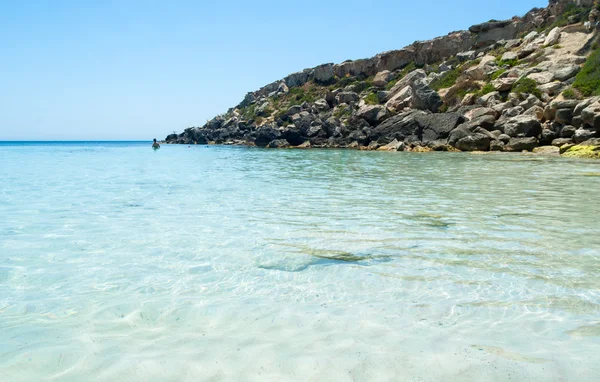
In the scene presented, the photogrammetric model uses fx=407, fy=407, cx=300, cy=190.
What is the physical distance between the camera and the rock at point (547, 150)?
26.0 meters

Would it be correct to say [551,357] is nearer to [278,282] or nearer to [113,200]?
[278,282]

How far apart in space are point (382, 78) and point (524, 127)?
39709 mm

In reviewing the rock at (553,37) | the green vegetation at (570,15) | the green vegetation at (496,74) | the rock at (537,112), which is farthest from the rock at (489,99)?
the green vegetation at (570,15)

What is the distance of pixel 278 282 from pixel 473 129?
108ft

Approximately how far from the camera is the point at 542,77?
38219mm

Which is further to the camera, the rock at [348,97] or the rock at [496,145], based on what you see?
the rock at [348,97]

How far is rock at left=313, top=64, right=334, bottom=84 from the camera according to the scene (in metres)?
80.0

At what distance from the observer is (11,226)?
24.5ft

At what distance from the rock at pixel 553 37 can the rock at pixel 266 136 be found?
33.3m

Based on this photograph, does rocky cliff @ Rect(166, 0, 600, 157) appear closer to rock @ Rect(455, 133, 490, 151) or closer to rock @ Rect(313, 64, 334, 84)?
rock @ Rect(455, 133, 490, 151)

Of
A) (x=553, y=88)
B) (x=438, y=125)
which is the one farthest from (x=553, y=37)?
(x=438, y=125)

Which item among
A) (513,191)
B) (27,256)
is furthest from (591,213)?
(27,256)

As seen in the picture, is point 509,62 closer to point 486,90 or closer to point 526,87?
point 486,90

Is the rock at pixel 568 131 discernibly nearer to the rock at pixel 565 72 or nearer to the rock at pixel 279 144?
the rock at pixel 565 72
